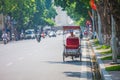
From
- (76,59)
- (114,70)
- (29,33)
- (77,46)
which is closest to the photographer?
(114,70)

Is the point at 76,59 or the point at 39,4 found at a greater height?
the point at 39,4

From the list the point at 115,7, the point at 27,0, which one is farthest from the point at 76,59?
the point at 27,0

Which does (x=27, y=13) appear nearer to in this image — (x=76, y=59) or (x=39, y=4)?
(x=39, y=4)

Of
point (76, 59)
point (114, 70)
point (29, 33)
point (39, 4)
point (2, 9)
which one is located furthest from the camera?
point (39, 4)

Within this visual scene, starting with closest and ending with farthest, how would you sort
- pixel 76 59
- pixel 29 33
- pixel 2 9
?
pixel 76 59 < pixel 2 9 < pixel 29 33

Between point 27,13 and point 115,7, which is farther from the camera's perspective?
point 27,13

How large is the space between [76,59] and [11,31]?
7404 cm

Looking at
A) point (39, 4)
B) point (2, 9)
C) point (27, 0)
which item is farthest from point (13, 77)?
point (39, 4)

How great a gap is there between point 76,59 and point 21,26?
Answer: 75493mm

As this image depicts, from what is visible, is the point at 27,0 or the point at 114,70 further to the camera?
the point at 27,0

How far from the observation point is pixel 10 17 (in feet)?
328

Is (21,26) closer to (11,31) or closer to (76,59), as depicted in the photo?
(11,31)

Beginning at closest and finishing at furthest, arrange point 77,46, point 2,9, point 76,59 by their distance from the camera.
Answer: point 77,46
point 76,59
point 2,9

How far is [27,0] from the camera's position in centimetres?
10269
